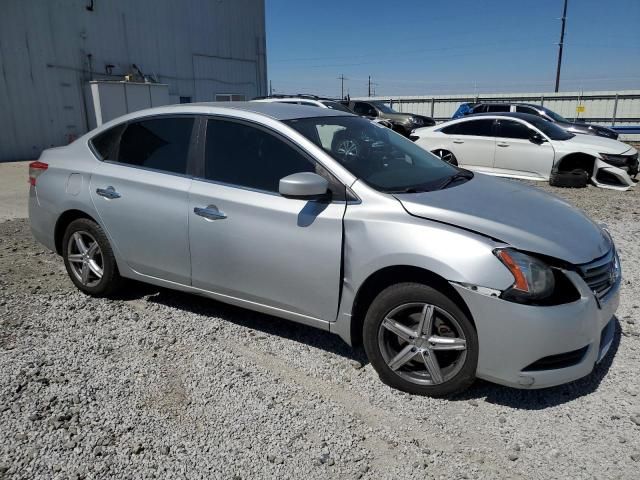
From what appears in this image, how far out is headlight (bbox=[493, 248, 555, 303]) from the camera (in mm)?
2621

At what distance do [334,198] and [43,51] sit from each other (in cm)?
1587

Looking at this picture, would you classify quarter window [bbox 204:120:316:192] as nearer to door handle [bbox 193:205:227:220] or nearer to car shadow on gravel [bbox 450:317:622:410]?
door handle [bbox 193:205:227:220]

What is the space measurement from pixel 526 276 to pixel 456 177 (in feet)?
4.39

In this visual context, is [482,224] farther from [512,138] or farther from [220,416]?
[512,138]

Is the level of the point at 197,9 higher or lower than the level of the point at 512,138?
higher

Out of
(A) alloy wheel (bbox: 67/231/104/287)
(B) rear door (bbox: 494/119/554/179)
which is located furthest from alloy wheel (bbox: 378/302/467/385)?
(B) rear door (bbox: 494/119/554/179)

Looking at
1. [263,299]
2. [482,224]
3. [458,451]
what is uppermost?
[482,224]

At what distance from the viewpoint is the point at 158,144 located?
4016 mm

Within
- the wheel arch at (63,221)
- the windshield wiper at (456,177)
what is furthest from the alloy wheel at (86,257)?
the windshield wiper at (456,177)

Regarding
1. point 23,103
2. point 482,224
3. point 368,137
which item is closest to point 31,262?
point 368,137

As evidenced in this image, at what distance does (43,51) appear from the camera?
15.4 metres

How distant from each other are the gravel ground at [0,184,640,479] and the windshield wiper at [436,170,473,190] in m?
1.32

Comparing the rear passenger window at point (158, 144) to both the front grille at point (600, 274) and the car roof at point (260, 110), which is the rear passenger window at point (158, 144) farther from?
the front grille at point (600, 274)

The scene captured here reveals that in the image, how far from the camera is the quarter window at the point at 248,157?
340cm
